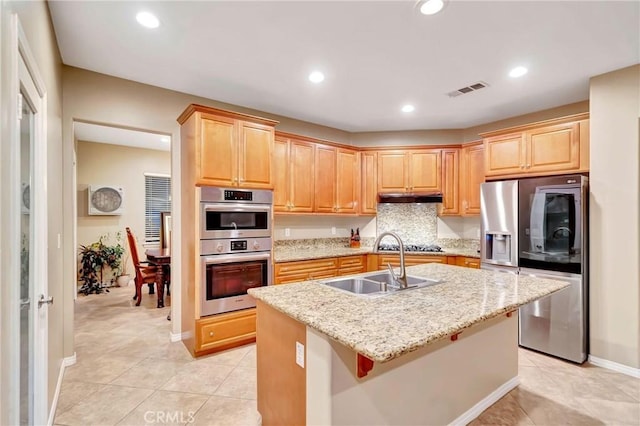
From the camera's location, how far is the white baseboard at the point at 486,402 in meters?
2.04

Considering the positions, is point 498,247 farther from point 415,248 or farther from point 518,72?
point 518,72

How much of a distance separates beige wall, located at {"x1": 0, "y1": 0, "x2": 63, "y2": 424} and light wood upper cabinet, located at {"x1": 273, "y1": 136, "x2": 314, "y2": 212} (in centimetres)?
212

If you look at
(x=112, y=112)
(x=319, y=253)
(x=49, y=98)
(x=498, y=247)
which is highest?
(x=112, y=112)

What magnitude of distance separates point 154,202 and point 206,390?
16.5 feet

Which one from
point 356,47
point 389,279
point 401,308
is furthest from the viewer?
point 356,47

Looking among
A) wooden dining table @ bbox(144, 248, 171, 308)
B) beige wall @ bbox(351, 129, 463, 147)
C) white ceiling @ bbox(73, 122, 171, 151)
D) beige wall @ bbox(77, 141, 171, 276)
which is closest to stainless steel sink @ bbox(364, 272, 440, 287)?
beige wall @ bbox(351, 129, 463, 147)

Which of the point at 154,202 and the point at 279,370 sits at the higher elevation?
the point at 154,202

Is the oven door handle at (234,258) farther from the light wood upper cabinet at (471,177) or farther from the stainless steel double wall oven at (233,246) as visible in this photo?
the light wood upper cabinet at (471,177)

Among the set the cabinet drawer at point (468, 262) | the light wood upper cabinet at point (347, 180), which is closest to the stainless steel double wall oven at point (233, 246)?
the light wood upper cabinet at point (347, 180)

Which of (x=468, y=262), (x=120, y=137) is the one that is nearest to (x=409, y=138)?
(x=468, y=262)

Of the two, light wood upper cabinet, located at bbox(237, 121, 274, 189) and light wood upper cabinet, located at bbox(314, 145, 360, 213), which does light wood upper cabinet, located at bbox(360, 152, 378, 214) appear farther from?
light wood upper cabinet, located at bbox(237, 121, 274, 189)

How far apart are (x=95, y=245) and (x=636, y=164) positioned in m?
7.58

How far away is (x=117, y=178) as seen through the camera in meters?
6.00

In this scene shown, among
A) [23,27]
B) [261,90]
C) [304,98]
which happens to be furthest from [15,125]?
[304,98]
